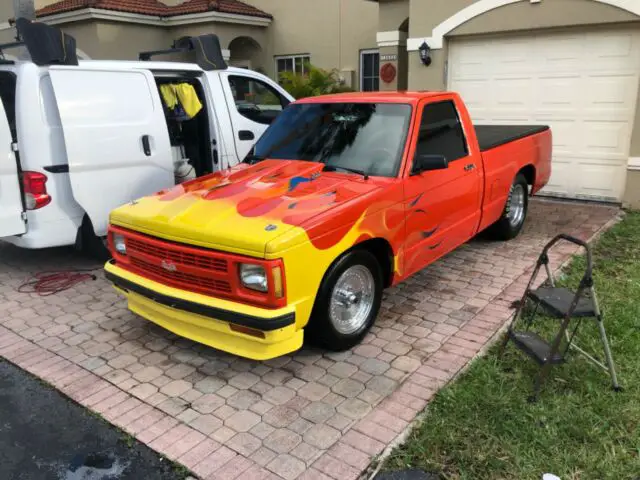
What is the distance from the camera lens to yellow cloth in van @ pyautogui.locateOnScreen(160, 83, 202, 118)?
678 cm

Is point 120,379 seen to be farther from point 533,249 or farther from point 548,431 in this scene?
point 533,249

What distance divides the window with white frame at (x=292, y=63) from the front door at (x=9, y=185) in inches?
437

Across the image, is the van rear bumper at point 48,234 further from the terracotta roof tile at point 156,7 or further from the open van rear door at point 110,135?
the terracotta roof tile at point 156,7

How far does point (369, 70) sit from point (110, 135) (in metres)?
10.2

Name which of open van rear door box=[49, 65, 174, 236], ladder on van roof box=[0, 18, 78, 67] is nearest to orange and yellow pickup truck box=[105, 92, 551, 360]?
open van rear door box=[49, 65, 174, 236]


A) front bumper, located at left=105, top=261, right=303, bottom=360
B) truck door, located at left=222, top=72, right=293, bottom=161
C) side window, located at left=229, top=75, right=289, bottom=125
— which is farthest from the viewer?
side window, located at left=229, top=75, right=289, bottom=125

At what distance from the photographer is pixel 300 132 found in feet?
16.8

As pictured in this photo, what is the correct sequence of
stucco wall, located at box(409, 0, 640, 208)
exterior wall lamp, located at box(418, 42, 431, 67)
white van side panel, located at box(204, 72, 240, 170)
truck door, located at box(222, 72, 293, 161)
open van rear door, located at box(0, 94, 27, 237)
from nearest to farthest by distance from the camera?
open van rear door, located at box(0, 94, 27, 237), white van side panel, located at box(204, 72, 240, 170), truck door, located at box(222, 72, 293, 161), stucco wall, located at box(409, 0, 640, 208), exterior wall lamp, located at box(418, 42, 431, 67)

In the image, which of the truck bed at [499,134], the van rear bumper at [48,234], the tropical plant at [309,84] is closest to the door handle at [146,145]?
the van rear bumper at [48,234]

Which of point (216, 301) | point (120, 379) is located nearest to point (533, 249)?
point (216, 301)

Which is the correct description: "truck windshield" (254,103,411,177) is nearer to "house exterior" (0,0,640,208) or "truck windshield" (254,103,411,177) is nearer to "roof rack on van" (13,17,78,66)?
"roof rack on van" (13,17,78,66)

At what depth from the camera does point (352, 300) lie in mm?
4168

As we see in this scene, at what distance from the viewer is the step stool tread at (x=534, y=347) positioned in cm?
355

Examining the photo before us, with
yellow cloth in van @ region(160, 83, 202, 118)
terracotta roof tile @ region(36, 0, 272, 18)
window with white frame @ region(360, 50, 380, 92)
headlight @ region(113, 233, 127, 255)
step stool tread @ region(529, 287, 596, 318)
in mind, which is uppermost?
terracotta roof tile @ region(36, 0, 272, 18)
